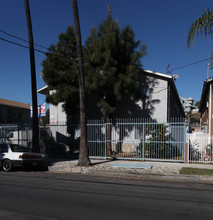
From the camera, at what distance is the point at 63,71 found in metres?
16.5

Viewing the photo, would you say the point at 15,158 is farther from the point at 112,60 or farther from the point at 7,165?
the point at 112,60

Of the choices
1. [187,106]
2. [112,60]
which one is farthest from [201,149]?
[187,106]

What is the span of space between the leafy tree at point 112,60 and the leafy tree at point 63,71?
5.18ft

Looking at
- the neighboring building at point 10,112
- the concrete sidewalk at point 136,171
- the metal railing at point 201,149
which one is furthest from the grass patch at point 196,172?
the neighboring building at point 10,112

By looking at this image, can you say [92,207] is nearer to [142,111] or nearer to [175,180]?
[175,180]

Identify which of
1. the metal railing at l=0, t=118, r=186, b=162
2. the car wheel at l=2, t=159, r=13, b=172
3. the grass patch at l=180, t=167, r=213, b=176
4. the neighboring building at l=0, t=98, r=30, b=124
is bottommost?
the grass patch at l=180, t=167, r=213, b=176

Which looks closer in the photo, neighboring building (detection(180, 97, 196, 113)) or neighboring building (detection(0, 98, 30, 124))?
neighboring building (detection(180, 97, 196, 113))

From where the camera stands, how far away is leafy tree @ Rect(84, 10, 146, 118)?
48.2ft

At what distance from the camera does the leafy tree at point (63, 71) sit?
639 inches

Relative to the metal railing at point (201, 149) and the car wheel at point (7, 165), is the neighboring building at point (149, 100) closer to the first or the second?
the metal railing at point (201, 149)

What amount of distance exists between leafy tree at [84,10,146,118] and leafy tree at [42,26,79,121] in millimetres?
1577

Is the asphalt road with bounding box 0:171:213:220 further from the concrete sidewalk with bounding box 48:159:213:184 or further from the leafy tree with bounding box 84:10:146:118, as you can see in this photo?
the leafy tree with bounding box 84:10:146:118

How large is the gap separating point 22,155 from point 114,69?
7.31 metres

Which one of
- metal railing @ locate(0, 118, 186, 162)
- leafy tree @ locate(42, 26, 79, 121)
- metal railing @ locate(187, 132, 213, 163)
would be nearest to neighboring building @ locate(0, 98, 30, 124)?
leafy tree @ locate(42, 26, 79, 121)
